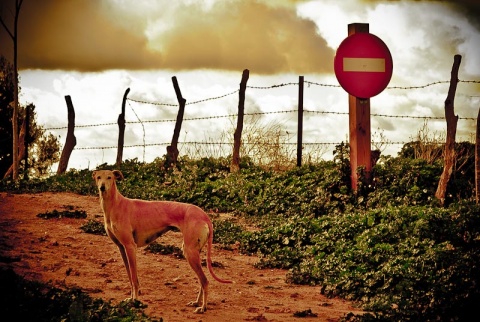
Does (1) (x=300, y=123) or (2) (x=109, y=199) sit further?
(1) (x=300, y=123)

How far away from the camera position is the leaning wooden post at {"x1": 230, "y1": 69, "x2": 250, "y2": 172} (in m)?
20.4

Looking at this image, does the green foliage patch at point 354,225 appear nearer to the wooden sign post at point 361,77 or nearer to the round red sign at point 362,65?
the wooden sign post at point 361,77

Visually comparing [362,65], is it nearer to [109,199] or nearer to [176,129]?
[109,199]

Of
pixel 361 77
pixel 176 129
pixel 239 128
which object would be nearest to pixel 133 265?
pixel 361 77

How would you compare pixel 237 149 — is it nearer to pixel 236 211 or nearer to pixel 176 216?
pixel 236 211

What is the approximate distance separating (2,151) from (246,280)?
25.5 m

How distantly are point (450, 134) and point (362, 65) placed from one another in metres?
2.27

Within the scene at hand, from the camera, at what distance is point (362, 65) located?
48.5 feet

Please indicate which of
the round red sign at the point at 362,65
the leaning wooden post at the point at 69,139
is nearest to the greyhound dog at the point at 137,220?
the round red sign at the point at 362,65

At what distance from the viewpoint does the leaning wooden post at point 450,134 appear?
14.6m

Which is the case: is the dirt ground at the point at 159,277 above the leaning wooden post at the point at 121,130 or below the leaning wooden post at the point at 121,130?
below

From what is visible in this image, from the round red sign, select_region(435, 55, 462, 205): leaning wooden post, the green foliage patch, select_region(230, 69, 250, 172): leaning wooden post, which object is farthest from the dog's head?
select_region(230, 69, 250, 172): leaning wooden post

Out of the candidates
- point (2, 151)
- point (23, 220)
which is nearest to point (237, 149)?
point (23, 220)

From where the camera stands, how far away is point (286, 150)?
20.3 m
